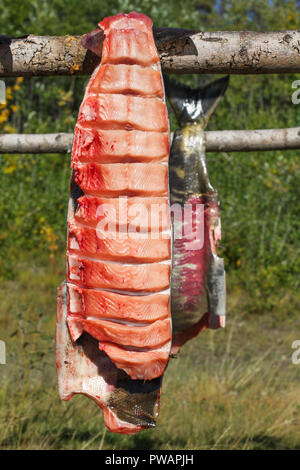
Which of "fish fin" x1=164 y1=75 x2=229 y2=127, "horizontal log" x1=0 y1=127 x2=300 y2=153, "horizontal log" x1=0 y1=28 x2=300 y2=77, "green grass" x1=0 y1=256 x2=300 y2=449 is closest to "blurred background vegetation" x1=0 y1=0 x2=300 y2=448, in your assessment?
"green grass" x1=0 y1=256 x2=300 y2=449

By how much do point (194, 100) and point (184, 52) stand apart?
1.23ft

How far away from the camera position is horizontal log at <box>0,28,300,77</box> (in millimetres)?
1477

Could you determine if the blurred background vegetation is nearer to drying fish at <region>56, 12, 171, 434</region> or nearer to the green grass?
the green grass

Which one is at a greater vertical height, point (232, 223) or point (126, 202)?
point (126, 202)

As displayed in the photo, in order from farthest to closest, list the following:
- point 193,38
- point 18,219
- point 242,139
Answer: point 18,219 → point 242,139 → point 193,38

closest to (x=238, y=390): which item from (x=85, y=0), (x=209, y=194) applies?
(x=209, y=194)

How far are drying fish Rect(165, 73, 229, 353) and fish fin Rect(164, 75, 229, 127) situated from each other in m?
0.03

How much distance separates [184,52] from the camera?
1480 mm

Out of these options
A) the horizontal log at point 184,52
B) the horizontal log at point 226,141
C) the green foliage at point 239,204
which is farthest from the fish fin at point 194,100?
the green foliage at point 239,204

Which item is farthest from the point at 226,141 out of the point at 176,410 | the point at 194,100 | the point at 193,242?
the point at 176,410

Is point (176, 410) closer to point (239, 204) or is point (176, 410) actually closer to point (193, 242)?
point (193, 242)

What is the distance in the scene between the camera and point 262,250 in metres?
6.20

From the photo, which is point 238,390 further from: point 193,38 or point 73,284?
point 193,38

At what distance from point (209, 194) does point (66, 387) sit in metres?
0.70
